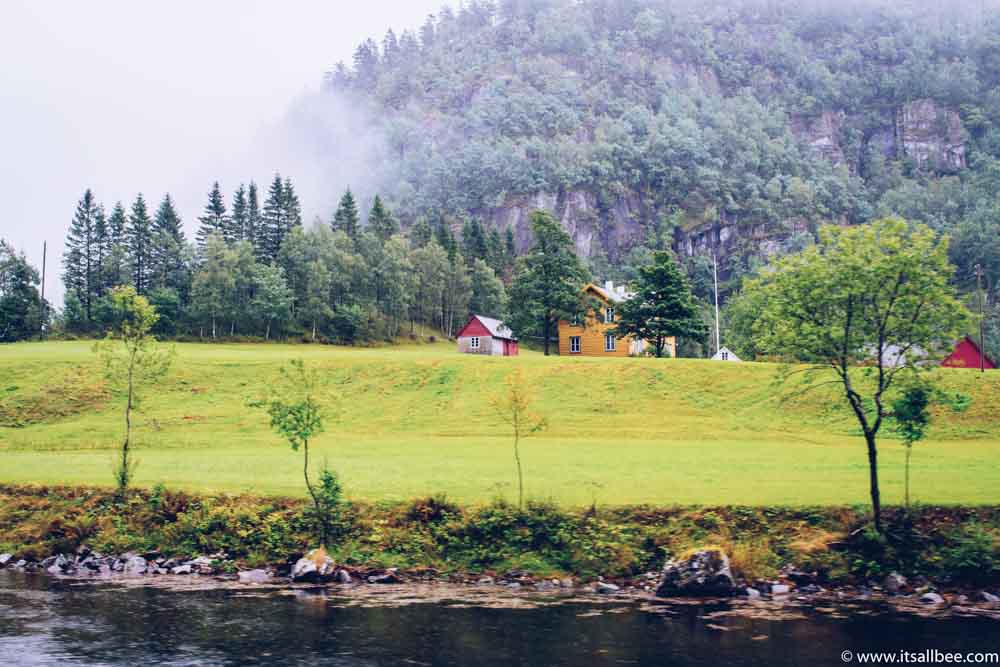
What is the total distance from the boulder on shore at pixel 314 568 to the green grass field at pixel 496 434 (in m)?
3.51

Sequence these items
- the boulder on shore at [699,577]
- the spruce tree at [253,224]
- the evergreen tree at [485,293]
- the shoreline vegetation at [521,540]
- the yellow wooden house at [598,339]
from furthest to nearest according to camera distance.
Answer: the evergreen tree at [485,293] → the spruce tree at [253,224] → the yellow wooden house at [598,339] → the shoreline vegetation at [521,540] → the boulder on shore at [699,577]

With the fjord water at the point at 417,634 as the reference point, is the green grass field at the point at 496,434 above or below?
above

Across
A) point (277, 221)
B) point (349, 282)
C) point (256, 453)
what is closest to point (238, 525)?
point (256, 453)

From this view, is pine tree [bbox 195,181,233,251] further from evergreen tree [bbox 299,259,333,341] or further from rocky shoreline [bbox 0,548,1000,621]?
rocky shoreline [bbox 0,548,1000,621]

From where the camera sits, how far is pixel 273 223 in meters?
124

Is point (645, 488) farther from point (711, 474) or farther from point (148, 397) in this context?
point (148, 397)

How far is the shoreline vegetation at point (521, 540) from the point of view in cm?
2456

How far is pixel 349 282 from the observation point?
112312mm

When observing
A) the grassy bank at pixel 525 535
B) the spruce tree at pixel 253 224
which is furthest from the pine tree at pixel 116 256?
the grassy bank at pixel 525 535

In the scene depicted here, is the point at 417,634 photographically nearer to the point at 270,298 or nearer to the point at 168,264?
the point at 270,298

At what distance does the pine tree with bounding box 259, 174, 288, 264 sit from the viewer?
122438 millimetres

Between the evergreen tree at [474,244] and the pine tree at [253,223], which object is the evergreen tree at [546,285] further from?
the evergreen tree at [474,244]

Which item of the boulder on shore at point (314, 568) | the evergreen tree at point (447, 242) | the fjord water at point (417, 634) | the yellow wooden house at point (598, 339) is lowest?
the fjord water at point (417, 634)

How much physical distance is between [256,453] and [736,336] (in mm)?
81782
